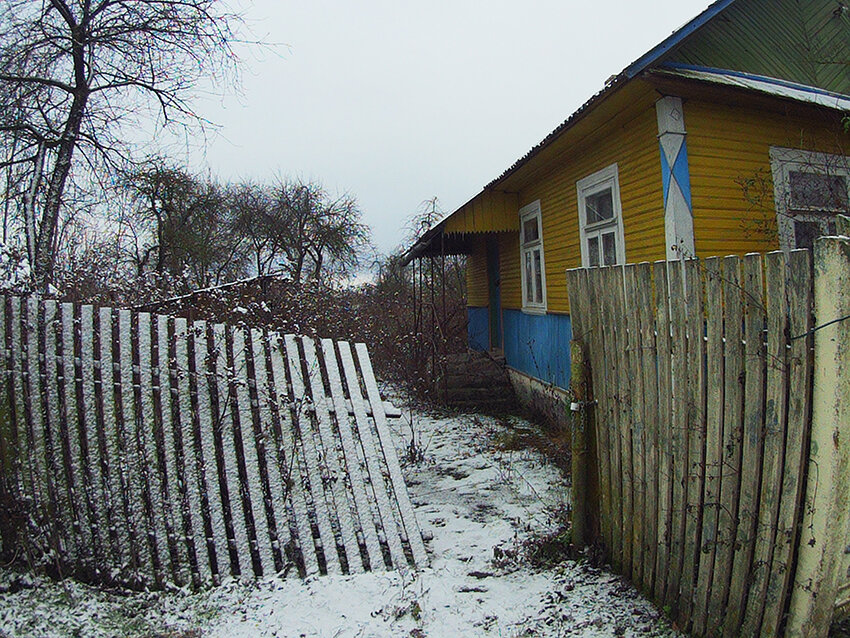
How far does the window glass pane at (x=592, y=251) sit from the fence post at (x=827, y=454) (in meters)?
5.23

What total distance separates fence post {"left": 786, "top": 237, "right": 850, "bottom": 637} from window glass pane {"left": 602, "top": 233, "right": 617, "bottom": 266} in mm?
4807

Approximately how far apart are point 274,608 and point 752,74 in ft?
24.4

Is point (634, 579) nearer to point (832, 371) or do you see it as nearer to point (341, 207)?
point (832, 371)

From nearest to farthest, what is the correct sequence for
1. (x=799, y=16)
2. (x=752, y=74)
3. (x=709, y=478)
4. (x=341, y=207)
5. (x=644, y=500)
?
(x=709, y=478) → (x=644, y=500) → (x=752, y=74) → (x=799, y=16) → (x=341, y=207)

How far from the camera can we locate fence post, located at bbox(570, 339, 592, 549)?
326cm

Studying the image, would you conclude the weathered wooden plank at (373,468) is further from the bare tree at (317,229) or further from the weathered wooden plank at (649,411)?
the bare tree at (317,229)

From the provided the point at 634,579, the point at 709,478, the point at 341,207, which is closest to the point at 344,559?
the point at 634,579

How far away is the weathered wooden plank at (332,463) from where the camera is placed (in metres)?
3.20

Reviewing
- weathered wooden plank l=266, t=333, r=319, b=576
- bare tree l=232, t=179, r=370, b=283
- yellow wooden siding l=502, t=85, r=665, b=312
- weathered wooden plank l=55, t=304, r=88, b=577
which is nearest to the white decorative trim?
yellow wooden siding l=502, t=85, r=665, b=312

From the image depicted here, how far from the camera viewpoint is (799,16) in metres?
6.95

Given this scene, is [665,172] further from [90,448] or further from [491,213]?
[90,448]

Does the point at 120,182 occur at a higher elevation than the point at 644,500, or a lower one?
higher

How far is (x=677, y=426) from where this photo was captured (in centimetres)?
246

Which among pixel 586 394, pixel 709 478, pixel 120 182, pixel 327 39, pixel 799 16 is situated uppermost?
pixel 327 39
